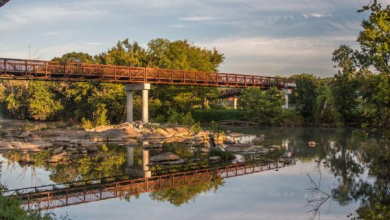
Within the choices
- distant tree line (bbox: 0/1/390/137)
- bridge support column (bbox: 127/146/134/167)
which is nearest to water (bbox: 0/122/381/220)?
bridge support column (bbox: 127/146/134/167)

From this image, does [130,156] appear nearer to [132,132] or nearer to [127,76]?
[132,132]

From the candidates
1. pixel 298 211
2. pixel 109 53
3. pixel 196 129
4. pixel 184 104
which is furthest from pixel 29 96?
pixel 298 211

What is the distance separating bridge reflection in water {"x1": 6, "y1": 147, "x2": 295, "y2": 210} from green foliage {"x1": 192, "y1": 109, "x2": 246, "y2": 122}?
30.8 m

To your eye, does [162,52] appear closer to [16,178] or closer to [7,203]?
[16,178]

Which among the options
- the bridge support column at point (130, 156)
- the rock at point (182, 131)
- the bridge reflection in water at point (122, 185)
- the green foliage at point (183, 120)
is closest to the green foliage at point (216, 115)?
the green foliage at point (183, 120)

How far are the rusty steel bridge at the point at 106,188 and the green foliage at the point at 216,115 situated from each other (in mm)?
31985

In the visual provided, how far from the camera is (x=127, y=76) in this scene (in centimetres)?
3641

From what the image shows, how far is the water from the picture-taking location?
11.1 meters

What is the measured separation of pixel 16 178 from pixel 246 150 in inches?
508

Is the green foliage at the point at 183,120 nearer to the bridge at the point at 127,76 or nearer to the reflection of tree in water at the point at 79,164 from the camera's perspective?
the bridge at the point at 127,76

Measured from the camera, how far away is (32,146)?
2488 centimetres

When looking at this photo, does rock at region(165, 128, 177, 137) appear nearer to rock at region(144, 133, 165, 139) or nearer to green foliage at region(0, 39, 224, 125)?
rock at region(144, 133, 165, 139)

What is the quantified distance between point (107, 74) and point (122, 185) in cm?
2260

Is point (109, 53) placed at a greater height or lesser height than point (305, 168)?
greater
